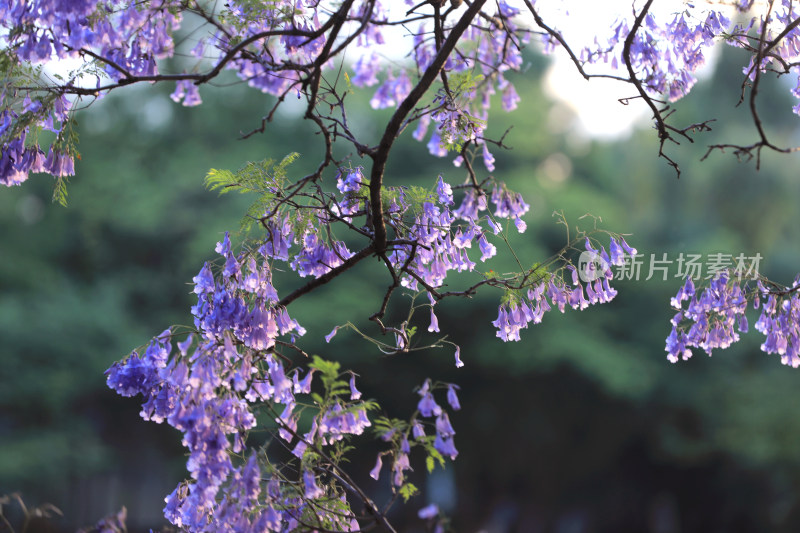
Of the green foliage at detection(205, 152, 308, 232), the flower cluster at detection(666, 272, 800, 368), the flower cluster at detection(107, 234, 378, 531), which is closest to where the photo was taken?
the flower cluster at detection(107, 234, 378, 531)

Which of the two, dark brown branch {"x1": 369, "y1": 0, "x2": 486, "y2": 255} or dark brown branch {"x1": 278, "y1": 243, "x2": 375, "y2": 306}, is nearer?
dark brown branch {"x1": 369, "y1": 0, "x2": 486, "y2": 255}

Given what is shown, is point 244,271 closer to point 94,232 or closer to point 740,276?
point 740,276

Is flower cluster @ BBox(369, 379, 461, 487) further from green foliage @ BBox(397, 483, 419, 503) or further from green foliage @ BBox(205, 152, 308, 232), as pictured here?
green foliage @ BBox(205, 152, 308, 232)

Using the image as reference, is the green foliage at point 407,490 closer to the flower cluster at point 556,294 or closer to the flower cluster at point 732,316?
A: the flower cluster at point 556,294

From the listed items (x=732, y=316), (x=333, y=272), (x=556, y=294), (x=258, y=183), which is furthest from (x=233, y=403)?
(x=732, y=316)

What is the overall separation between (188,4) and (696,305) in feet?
6.83

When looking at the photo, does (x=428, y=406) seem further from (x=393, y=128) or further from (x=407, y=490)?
(x=393, y=128)

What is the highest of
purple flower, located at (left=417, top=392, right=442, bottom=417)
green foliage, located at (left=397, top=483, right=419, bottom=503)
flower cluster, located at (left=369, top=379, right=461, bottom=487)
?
purple flower, located at (left=417, top=392, right=442, bottom=417)

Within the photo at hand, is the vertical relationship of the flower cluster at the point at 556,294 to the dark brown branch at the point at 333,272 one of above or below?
above

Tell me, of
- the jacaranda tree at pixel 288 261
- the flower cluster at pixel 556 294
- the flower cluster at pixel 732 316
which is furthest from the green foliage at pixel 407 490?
the flower cluster at pixel 732 316

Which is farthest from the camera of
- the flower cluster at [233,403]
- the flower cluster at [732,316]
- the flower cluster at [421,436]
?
the flower cluster at [732,316]

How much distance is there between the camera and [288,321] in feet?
7.64

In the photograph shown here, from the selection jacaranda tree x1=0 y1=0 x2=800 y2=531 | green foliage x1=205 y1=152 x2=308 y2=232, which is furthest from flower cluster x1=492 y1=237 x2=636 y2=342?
green foliage x1=205 y1=152 x2=308 y2=232

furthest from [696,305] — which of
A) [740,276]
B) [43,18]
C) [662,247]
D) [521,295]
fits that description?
[662,247]
